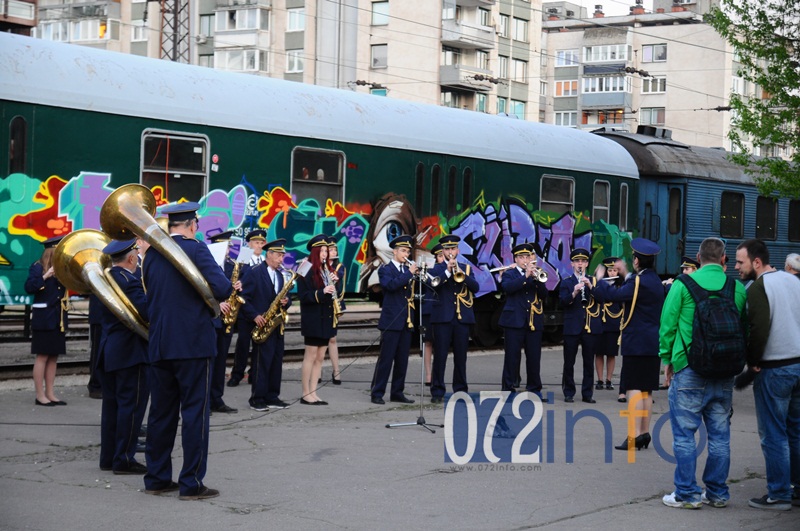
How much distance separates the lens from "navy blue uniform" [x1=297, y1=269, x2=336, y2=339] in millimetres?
12828

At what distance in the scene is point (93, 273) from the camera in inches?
346

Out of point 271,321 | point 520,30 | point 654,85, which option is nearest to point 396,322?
point 271,321

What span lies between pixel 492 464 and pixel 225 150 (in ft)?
22.1

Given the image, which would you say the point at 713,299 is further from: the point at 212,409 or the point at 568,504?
the point at 212,409

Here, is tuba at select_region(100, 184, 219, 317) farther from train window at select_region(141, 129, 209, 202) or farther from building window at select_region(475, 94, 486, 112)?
building window at select_region(475, 94, 486, 112)

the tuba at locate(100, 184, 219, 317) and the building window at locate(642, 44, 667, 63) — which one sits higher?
the building window at locate(642, 44, 667, 63)

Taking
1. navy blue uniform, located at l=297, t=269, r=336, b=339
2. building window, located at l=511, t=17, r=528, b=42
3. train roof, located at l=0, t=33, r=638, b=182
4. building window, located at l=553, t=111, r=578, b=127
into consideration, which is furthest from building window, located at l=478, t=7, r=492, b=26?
navy blue uniform, located at l=297, t=269, r=336, b=339

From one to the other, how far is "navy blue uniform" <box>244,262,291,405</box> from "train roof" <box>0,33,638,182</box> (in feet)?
9.00

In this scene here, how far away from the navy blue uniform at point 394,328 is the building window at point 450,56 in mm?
53184

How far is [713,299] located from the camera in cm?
819

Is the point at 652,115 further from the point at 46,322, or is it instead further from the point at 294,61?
the point at 46,322

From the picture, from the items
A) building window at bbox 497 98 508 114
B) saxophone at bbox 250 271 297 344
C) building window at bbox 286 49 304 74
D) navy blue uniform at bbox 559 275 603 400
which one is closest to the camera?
saxophone at bbox 250 271 297 344

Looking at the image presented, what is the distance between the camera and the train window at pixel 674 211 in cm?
2347

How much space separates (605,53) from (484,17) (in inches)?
714
